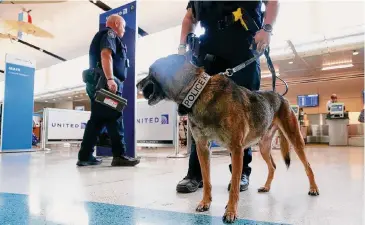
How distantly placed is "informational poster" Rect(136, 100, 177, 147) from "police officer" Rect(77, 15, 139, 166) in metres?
2.04

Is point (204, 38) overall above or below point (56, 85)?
below

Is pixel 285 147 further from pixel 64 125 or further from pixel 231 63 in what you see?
pixel 64 125

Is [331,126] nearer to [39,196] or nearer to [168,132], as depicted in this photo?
[168,132]

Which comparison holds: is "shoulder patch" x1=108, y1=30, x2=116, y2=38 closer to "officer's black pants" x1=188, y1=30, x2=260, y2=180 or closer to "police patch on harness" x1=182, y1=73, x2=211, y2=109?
"officer's black pants" x1=188, y1=30, x2=260, y2=180

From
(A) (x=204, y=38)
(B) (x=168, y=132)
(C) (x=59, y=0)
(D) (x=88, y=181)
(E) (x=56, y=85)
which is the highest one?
(C) (x=59, y=0)

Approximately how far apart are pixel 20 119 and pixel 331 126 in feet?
33.2

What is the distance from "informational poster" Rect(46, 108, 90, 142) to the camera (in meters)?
7.52

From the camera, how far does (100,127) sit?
11.1ft

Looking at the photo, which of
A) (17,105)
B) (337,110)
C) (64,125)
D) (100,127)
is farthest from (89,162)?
(337,110)

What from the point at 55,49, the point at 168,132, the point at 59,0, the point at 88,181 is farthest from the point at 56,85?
the point at 88,181

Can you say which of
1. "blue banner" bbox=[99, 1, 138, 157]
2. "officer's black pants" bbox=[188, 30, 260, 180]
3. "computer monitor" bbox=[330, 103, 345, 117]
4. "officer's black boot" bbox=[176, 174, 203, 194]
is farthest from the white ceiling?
"officer's black boot" bbox=[176, 174, 203, 194]

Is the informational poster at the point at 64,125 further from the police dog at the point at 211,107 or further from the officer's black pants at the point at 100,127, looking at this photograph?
the police dog at the point at 211,107

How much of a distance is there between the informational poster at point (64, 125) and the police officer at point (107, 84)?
15.1 feet

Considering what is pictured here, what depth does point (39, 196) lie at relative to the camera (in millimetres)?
1743
